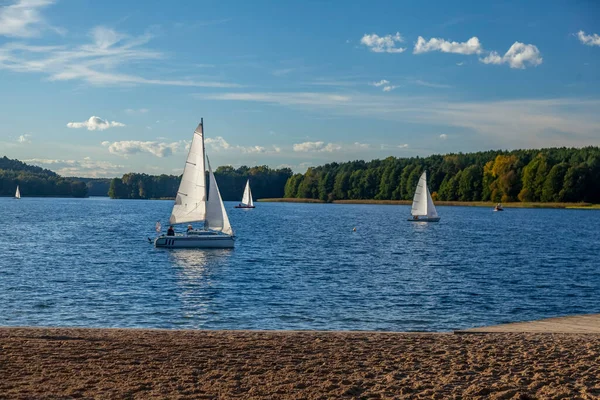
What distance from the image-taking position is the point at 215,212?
55062mm

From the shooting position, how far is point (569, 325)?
1873cm

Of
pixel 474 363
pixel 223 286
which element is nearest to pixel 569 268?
pixel 223 286

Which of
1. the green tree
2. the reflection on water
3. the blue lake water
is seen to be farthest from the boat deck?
the green tree

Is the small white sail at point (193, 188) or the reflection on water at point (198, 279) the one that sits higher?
the small white sail at point (193, 188)

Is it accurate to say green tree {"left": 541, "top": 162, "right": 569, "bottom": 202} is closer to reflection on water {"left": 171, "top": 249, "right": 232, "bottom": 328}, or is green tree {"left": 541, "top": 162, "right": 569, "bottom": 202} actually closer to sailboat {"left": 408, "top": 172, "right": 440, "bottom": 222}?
sailboat {"left": 408, "top": 172, "right": 440, "bottom": 222}

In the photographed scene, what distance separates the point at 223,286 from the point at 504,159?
176641 millimetres

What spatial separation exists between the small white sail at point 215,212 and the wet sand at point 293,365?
123 feet

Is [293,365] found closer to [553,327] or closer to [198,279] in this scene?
[553,327]

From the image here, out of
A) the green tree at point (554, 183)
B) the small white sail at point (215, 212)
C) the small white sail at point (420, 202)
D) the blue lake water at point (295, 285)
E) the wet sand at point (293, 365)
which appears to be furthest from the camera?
the green tree at point (554, 183)

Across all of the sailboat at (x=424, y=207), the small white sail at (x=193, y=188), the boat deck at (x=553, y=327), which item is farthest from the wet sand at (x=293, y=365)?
the sailboat at (x=424, y=207)

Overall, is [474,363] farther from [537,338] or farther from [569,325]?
[569,325]

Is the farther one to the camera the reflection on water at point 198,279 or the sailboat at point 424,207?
the sailboat at point 424,207

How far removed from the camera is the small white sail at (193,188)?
54.3m

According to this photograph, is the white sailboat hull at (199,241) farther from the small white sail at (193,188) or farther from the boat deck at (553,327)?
the boat deck at (553,327)
